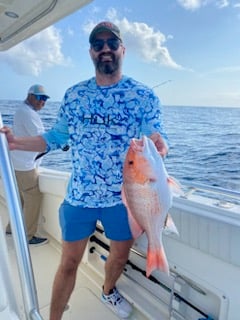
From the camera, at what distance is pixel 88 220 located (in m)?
1.33

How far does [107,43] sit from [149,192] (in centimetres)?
72

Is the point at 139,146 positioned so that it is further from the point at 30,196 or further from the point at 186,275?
the point at 30,196

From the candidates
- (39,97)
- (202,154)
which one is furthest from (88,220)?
(202,154)

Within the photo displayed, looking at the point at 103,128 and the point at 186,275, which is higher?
the point at 103,128

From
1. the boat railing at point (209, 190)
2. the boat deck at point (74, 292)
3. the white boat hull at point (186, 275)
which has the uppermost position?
the boat railing at point (209, 190)

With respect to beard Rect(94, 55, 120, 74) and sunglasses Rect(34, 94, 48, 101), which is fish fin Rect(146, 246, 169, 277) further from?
sunglasses Rect(34, 94, 48, 101)

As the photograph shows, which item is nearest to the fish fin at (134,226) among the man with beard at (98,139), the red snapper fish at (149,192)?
the red snapper fish at (149,192)

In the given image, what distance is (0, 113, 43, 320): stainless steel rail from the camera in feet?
2.39

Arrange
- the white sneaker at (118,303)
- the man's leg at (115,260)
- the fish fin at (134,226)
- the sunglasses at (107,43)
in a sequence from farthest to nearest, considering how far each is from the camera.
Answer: the white sneaker at (118,303)
the man's leg at (115,260)
the sunglasses at (107,43)
the fish fin at (134,226)

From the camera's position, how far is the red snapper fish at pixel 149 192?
71 cm

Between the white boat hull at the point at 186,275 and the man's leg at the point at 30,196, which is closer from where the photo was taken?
the white boat hull at the point at 186,275

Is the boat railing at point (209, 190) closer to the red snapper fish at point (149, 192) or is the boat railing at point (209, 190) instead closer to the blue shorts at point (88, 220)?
the blue shorts at point (88, 220)

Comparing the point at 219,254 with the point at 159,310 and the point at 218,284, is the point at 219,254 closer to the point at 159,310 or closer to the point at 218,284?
the point at 218,284

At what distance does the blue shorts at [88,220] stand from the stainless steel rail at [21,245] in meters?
0.56
